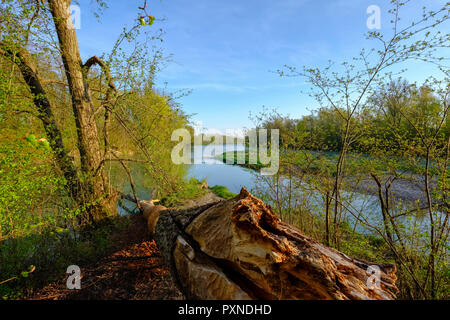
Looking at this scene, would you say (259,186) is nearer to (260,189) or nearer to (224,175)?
(260,189)

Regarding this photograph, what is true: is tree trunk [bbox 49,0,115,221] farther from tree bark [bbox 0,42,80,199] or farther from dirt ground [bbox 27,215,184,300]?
dirt ground [bbox 27,215,184,300]

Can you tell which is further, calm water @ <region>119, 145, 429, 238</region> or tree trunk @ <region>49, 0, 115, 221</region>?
tree trunk @ <region>49, 0, 115, 221</region>

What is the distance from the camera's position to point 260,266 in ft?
3.68

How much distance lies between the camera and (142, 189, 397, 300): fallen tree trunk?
111 centimetres

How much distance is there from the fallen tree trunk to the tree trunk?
2834 millimetres

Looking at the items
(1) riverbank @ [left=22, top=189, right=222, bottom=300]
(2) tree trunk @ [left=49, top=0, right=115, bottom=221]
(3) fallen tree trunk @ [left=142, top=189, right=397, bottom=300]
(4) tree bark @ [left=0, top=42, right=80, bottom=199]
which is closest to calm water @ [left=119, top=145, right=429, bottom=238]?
(3) fallen tree trunk @ [left=142, top=189, right=397, bottom=300]

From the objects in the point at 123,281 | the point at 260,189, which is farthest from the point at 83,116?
the point at 260,189

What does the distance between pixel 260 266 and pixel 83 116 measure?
4.22m

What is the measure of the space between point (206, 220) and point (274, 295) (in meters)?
0.72

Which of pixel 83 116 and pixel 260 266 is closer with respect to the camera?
pixel 260 266

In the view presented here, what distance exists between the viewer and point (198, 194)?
895 cm
